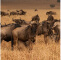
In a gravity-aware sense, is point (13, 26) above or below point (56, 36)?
above

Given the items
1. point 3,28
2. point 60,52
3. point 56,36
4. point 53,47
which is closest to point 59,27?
point 56,36

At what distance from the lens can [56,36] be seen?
9.38 metres

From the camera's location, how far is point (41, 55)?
247 inches

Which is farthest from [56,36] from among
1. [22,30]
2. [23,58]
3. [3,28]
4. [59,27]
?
[23,58]

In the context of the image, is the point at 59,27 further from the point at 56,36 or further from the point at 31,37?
the point at 31,37

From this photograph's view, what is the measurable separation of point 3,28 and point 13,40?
87cm

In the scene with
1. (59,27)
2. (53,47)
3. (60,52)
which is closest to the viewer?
(60,52)

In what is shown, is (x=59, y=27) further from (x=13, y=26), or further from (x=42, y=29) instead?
(x=13, y=26)

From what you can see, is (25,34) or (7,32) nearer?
(25,34)

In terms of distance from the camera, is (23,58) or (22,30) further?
(22,30)

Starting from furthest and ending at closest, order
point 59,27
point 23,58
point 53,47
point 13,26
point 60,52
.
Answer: point 59,27
point 13,26
point 53,47
point 60,52
point 23,58

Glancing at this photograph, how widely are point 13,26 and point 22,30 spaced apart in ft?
2.22

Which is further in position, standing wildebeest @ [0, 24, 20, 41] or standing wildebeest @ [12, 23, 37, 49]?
standing wildebeest @ [0, 24, 20, 41]

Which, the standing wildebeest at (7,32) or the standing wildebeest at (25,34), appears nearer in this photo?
the standing wildebeest at (25,34)
